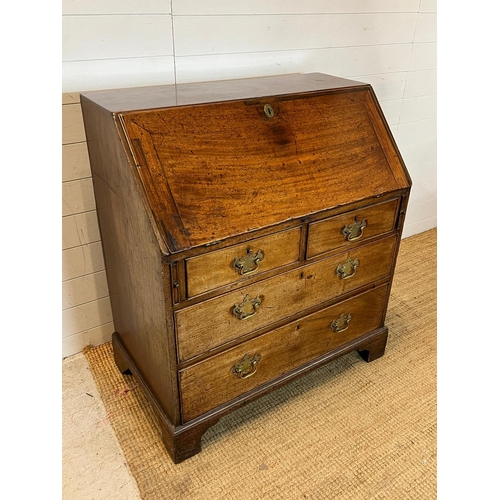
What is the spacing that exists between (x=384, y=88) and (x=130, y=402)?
1.74 metres

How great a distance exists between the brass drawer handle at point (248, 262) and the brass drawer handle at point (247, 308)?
0.30 ft

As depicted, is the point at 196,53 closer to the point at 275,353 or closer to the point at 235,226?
the point at 235,226

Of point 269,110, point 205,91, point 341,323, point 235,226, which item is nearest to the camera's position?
point 235,226

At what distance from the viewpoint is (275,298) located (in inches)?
54.4

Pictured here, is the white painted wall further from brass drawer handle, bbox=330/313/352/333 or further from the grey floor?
brass drawer handle, bbox=330/313/352/333

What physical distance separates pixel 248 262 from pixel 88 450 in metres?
0.82

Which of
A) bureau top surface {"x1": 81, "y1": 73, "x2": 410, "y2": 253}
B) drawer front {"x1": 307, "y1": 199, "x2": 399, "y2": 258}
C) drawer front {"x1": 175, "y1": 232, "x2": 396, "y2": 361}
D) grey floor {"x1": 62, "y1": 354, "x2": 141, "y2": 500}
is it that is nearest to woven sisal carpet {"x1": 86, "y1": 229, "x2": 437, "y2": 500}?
grey floor {"x1": 62, "y1": 354, "x2": 141, "y2": 500}

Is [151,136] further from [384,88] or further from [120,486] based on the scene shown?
[384,88]

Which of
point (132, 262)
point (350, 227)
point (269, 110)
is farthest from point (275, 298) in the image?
point (269, 110)

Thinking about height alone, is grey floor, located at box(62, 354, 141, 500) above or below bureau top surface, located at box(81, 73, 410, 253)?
below

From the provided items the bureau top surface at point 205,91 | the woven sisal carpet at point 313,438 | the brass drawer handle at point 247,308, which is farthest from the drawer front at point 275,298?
the bureau top surface at point 205,91

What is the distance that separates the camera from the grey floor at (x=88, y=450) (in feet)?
4.46

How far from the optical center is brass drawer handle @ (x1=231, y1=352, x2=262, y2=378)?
1.42m

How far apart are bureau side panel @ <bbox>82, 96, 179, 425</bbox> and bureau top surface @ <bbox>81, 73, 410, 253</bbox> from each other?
6 centimetres
